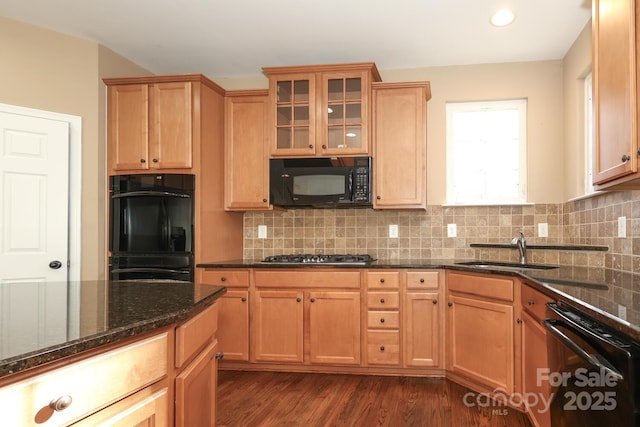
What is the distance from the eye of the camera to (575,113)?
11.6ft

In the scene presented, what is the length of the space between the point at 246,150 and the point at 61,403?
3.16 meters

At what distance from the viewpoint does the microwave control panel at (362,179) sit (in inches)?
147

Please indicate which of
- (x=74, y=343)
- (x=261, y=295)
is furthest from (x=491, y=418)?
(x=74, y=343)

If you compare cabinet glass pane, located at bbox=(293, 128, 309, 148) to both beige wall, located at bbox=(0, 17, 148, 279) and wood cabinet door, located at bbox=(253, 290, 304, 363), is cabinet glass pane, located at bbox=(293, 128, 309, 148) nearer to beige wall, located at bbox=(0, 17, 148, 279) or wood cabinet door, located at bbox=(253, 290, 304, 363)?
wood cabinet door, located at bbox=(253, 290, 304, 363)

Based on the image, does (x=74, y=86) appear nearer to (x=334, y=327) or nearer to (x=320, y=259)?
(x=320, y=259)

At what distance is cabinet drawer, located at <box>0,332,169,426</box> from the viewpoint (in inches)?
35.6

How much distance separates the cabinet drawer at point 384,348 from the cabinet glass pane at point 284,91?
1.93 metres

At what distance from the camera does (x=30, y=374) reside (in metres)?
0.93

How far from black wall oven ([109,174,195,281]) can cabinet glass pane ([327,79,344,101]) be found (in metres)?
1.26

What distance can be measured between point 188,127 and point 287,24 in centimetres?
105

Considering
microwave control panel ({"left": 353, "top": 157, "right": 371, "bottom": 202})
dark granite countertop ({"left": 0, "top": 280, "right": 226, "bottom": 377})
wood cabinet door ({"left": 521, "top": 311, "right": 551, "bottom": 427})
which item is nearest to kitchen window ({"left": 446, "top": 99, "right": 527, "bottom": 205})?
microwave control panel ({"left": 353, "top": 157, "right": 371, "bottom": 202})

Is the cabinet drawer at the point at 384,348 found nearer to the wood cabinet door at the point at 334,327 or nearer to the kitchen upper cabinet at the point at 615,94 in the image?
the wood cabinet door at the point at 334,327

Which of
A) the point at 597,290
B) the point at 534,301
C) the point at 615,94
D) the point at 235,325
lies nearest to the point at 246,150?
the point at 235,325

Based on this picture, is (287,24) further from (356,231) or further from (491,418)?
(491,418)
